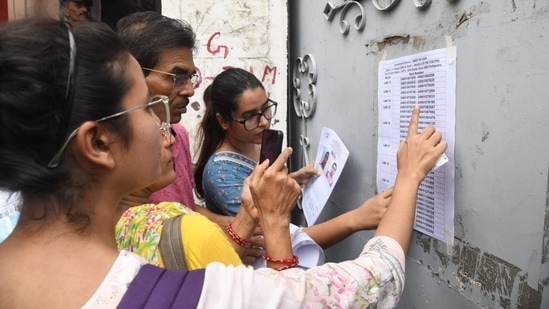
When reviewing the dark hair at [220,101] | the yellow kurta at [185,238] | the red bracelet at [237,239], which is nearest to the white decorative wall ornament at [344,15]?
the dark hair at [220,101]

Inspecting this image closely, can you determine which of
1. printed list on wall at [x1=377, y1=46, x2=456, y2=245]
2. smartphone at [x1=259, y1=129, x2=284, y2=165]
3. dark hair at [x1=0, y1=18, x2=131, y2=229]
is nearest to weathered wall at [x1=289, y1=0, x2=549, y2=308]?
printed list on wall at [x1=377, y1=46, x2=456, y2=245]

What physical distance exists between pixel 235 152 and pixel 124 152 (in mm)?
946

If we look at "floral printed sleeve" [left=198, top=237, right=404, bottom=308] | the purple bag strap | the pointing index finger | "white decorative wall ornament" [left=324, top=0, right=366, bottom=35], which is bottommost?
"floral printed sleeve" [left=198, top=237, right=404, bottom=308]

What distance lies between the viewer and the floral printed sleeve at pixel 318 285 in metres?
0.66

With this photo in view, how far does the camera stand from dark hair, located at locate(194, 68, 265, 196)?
66.4 inches

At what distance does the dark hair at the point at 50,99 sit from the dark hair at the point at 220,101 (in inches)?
38.8

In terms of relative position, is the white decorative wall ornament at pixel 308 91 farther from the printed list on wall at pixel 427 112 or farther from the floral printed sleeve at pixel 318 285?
the floral printed sleeve at pixel 318 285

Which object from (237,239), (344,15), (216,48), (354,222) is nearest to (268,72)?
(216,48)

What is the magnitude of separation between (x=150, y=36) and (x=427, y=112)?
0.81 meters

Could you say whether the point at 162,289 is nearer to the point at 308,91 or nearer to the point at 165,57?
the point at 165,57

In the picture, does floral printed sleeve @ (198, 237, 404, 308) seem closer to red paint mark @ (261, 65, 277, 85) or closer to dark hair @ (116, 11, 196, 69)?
dark hair @ (116, 11, 196, 69)

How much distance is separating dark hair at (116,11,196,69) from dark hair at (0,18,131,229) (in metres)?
0.63

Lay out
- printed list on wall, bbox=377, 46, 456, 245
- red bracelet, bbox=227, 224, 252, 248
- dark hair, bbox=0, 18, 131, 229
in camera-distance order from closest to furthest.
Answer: dark hair, bbox=0, 18, 131, 229 < printed list on wall, bbox=377, 46, 456, 245 < red bracelet, bbox=227, 224, 252, 248

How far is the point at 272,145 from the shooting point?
1.42 m
